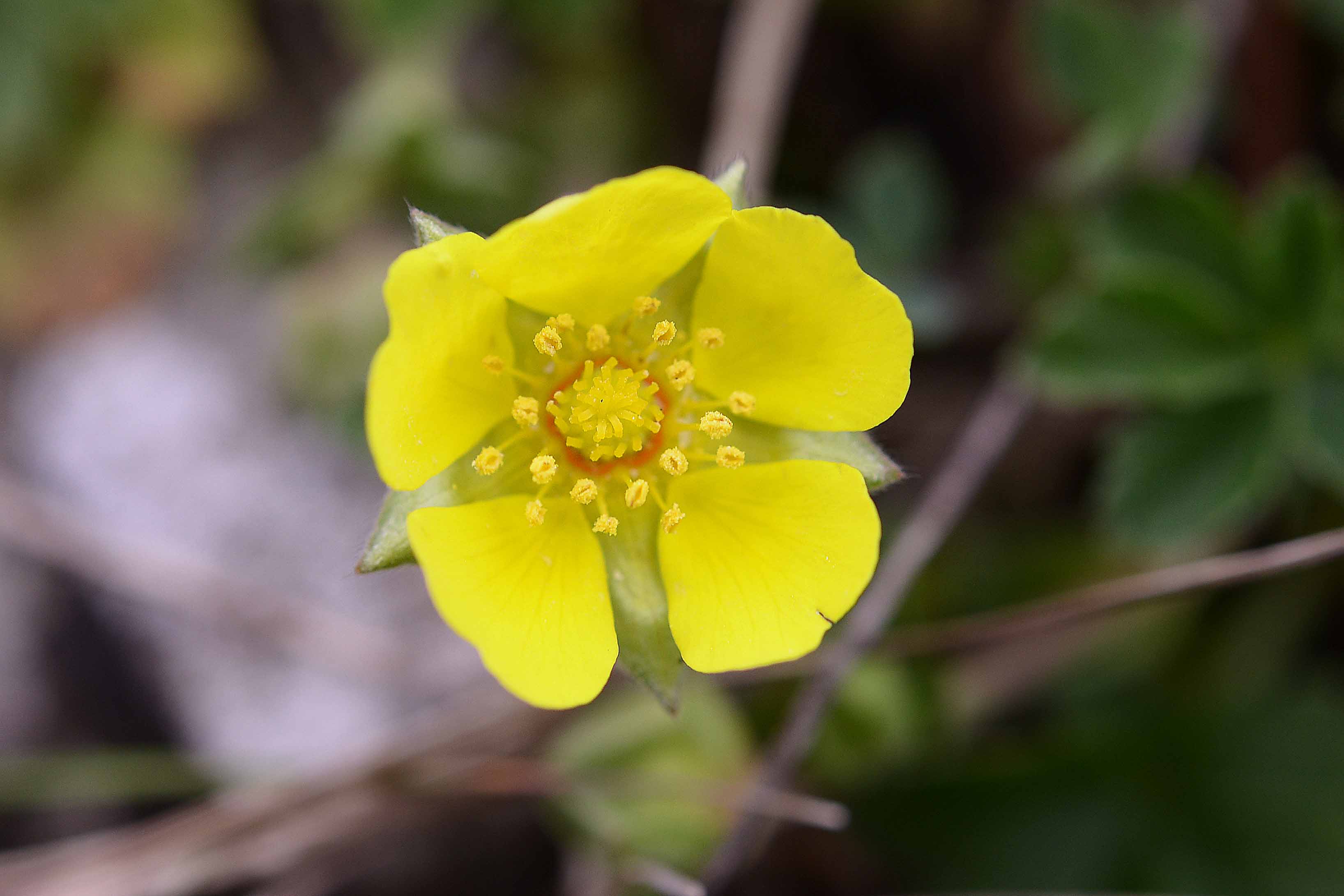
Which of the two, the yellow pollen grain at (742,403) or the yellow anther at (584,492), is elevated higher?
the yellow pollen grain at (742,403)

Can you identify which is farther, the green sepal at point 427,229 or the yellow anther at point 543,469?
the yellow anther at point 543,469

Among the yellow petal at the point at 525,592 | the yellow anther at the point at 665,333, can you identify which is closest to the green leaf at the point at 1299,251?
the yellow anther at the point at 665,333

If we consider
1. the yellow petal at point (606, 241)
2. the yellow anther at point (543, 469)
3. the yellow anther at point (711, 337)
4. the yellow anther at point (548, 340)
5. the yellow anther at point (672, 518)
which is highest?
the yellow petal at point (606, 241)

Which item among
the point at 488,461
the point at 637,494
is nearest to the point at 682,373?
the point at 637,494

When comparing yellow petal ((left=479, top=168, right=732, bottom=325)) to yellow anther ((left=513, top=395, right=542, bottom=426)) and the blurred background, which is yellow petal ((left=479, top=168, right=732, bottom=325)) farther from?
the blurred background

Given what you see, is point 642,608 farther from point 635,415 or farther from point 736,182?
point 736,182

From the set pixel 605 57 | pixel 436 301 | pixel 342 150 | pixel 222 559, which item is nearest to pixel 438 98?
pixel 342 150

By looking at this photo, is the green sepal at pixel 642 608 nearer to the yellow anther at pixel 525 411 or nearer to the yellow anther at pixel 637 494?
the yellow anther at pixel 637 494
